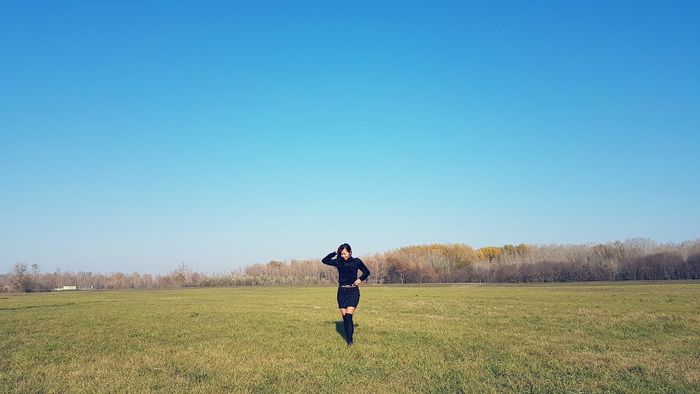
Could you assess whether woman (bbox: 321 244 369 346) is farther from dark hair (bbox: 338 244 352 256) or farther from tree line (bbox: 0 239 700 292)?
tree line (bbox: 0 239 700 292)

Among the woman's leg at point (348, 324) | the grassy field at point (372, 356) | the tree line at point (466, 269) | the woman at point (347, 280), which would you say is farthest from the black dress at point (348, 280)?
the tree line at point (466, 269)

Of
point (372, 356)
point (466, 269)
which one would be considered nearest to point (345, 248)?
point (372, 356)

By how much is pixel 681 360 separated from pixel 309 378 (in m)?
6.91

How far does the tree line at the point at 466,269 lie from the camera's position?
332 feet

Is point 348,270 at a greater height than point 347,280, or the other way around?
point 348,270

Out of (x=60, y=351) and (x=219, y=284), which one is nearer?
(x=60, y=351)

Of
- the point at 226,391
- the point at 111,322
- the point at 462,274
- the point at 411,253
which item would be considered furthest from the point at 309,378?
the point at 411,253

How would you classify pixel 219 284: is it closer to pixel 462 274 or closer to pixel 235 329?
pixel 462 274

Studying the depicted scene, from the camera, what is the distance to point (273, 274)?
524 ft

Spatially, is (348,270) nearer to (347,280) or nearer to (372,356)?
(347,280)

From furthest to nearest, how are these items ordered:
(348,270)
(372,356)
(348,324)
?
(348,270) < (348,324) < (372,356)

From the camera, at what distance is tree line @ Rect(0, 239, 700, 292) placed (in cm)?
10106

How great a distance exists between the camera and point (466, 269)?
418 ft

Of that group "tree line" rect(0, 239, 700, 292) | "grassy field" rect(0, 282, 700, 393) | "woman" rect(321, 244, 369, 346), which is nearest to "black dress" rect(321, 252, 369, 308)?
"woman" rect(321, 244, 369, 346)
